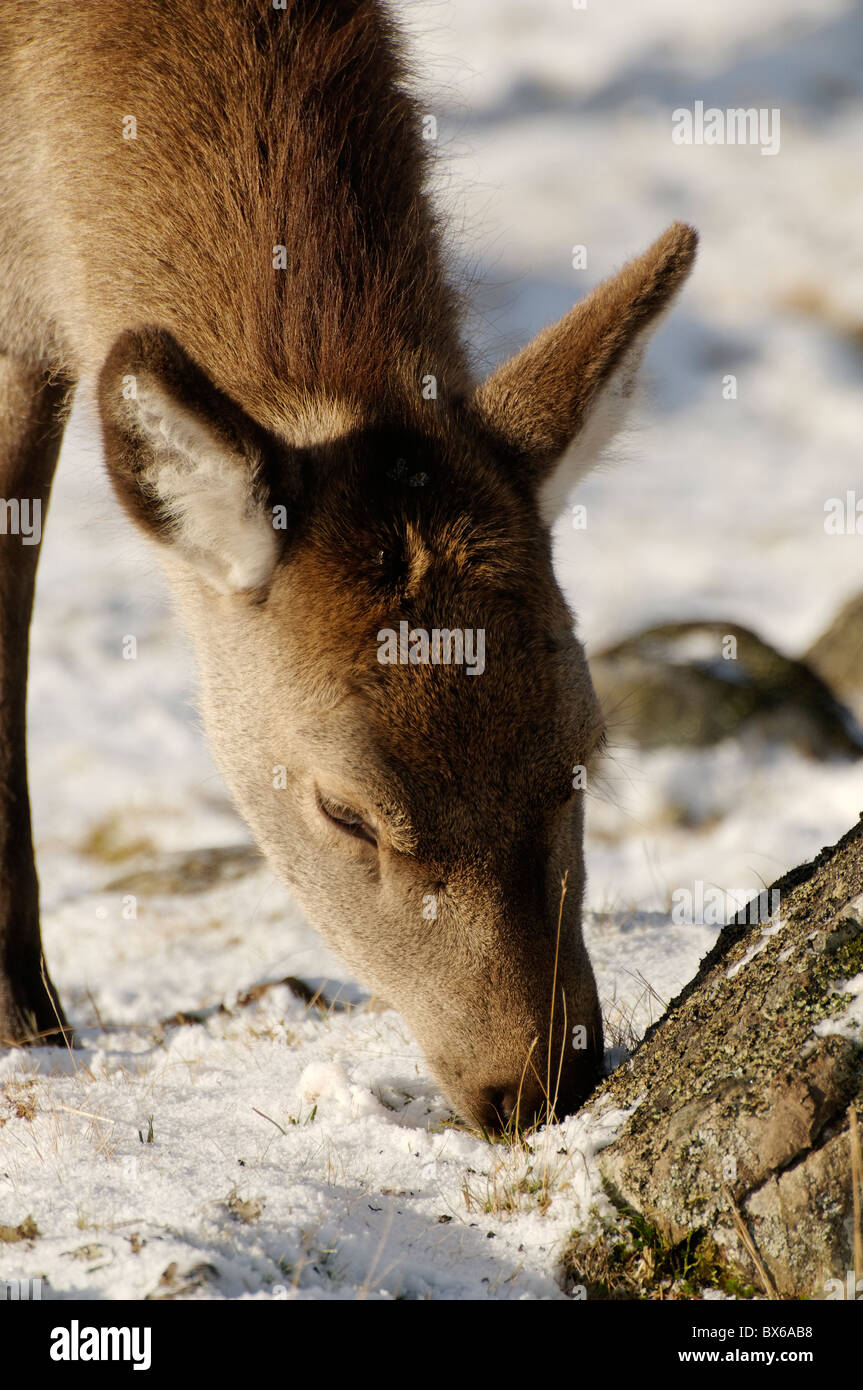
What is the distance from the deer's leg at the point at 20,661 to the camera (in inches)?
229

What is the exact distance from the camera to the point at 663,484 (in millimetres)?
22828

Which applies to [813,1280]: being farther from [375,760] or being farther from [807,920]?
[375,760]

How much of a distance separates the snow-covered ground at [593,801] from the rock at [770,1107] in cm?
25

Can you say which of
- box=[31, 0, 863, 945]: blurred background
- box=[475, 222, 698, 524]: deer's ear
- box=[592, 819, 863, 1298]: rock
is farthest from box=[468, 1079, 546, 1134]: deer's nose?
box=[475, 222, 698, 524]: deer's ear

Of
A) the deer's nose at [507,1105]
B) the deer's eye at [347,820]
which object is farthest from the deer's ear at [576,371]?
the deer's nose at [507,1105]

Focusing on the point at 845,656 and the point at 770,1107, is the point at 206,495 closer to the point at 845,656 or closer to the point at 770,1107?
the point at 770,1107

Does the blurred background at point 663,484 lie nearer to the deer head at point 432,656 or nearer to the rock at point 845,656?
the rock at point 845,656

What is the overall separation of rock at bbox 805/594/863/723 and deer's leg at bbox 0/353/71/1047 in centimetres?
942

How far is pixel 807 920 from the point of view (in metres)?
3.60

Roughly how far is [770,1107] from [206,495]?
241 centimetres

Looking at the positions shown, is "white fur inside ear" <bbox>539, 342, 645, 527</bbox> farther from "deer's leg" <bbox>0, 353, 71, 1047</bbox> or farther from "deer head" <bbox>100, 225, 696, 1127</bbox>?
"deer's leg" <bbox>0, 353, 71, 1047</bbox>

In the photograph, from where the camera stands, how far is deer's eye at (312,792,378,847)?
4113mm

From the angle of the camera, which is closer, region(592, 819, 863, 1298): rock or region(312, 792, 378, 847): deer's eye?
region(592, 819, 863, 1298): rock
